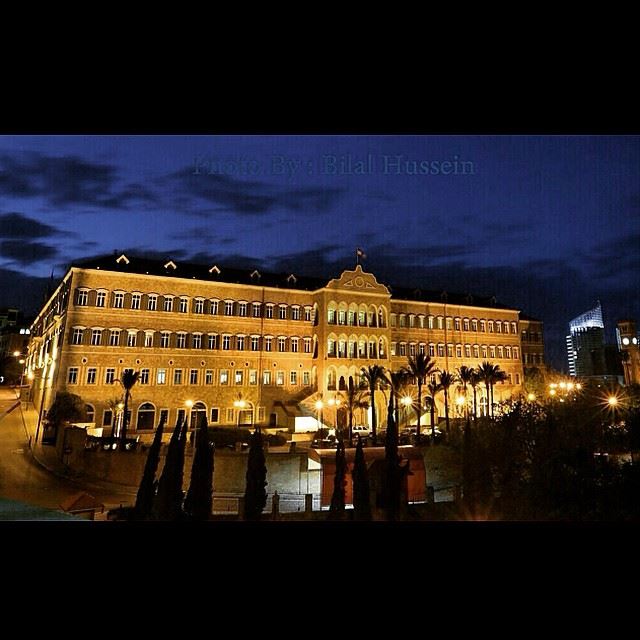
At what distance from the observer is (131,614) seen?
4336 mm

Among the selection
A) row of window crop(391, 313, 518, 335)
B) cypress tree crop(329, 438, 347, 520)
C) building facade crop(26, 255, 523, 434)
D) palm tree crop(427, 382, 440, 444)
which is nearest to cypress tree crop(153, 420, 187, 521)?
cypress tree crop(329, 438, 347, 520)

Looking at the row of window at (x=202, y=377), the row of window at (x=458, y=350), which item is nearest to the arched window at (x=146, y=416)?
the row of window at (x=202, y=377)

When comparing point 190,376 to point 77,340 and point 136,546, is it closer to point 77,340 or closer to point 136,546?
point 77,340

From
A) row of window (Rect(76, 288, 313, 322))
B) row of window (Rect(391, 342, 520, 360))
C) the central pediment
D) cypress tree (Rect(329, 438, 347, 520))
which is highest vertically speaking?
the central pediment

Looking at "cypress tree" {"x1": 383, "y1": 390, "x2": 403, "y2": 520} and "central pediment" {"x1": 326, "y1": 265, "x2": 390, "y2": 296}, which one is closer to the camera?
"cypress tree" {"x1": 383, "y1": 390, "x2": 403, "y2": 520}

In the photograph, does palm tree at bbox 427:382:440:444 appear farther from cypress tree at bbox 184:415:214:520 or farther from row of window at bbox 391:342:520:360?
cypress tree at bbox 184:415:214:520

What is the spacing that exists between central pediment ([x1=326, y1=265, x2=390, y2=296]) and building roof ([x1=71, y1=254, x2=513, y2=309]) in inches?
44.0

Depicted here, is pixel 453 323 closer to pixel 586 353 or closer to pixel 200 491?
pixel 586 353

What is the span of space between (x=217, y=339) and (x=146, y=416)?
4.80 meters

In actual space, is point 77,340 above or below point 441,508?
above

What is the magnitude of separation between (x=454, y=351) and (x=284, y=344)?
11.6m

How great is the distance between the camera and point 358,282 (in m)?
24.4

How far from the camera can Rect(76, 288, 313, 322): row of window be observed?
1908 centimetres

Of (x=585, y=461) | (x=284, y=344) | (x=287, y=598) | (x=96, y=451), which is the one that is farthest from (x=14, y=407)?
(x=585, y=461)
